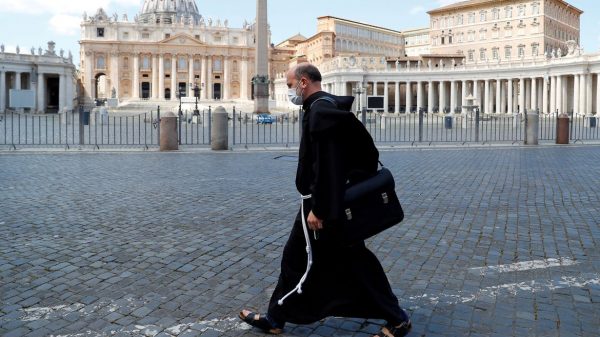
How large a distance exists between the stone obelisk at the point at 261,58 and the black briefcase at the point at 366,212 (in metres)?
35.2

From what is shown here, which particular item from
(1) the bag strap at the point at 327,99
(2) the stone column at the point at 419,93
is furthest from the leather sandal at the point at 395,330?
(2) the stone column at the point at 419,93

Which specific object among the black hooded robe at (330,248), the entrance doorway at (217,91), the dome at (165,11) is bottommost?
the black hooded robe at (330,248)

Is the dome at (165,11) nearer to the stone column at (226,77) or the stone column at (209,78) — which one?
the stone column at (209,78)

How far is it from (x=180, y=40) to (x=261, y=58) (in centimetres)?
6615

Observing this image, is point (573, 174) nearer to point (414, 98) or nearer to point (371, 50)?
point (414, 98)

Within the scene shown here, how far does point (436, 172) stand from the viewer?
42.7ft

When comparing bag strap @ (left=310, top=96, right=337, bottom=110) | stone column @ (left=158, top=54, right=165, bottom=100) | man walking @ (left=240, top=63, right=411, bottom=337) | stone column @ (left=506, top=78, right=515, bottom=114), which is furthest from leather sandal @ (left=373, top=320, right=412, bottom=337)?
stone column @ (left=158, top=54, right=165, bottom=100)

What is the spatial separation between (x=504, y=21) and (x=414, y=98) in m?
15.5

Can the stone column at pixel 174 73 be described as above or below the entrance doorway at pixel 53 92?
above

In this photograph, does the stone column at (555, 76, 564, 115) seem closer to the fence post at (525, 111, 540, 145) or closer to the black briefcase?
the fence post at (525, 111, 540, 145)

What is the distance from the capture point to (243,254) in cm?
594

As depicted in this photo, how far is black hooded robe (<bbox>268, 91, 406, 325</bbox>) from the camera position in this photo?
3.58m

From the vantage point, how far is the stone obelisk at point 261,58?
38.1 meters

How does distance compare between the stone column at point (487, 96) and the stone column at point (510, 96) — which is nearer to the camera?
the stone column at point (510, 96)
